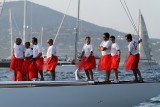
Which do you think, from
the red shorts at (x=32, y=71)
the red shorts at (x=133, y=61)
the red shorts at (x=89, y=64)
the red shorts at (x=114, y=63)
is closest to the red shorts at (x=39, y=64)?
the red shorts at (x=32, y=71)

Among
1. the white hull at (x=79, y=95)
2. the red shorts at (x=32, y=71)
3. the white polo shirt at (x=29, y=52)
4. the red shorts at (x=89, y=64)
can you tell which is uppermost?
the white polo shirt at (x=29, y=52)

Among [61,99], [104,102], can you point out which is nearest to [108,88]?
[104,102]

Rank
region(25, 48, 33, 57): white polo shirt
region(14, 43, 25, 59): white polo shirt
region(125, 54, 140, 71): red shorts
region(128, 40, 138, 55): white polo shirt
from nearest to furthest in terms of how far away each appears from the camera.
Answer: region(128, 40, 138, 55): white polo shirt, region(125, 54, 140, 71): red shorts, region(14, 43, 25, 59): white polo shirt, region(25, 48, 33, 57): white polo shirt

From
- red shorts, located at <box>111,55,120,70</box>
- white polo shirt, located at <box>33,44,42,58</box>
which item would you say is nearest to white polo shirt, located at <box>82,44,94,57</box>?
red shorts, located at <box>111,55,120,70</box>

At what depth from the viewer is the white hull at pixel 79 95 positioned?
9.54 metres

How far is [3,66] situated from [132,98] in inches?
2444

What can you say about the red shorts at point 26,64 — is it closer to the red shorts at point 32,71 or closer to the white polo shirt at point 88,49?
the red shorts at point 32,71

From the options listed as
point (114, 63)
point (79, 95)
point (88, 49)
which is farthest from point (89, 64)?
point (79, 95)

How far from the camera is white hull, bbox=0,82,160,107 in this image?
376 inches

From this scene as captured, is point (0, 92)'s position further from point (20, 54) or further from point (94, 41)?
point (94, 41)

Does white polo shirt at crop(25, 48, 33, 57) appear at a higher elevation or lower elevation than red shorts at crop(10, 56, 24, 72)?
higher

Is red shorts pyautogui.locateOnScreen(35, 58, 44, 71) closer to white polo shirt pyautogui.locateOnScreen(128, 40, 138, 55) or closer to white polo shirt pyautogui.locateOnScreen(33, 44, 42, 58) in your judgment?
white polo shirt pyautogui.locateOnScreen(33, 44, 42, 58)

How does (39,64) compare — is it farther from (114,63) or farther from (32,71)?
(114,63)

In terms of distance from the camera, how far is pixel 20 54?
11586mm
